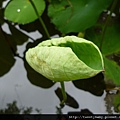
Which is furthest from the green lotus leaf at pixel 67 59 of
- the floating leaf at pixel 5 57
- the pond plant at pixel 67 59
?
the floating leaf at pixel 5 57

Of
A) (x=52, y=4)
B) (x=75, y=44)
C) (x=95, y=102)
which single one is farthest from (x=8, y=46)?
(x=75, y=44)

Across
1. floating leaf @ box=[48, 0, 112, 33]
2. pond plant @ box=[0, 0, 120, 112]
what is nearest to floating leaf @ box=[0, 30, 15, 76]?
→ pond plant @ box=[0, 0, 120, 112]

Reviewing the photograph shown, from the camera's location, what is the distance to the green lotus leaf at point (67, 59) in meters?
0.56

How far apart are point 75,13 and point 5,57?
0.75 feet

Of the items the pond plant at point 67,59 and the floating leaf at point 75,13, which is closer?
the pond plant at point 67,59

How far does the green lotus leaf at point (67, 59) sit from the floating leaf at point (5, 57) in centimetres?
31

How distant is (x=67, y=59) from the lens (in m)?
0.56

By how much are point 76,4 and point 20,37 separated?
0.61 feet

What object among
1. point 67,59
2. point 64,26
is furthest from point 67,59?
point 64,26

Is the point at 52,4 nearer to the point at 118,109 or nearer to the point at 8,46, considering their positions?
the point at 8,46

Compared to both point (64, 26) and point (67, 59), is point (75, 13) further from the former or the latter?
Answer: point (67, 59)

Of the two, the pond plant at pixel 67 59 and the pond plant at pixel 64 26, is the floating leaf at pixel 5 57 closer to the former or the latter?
the pond plant at pixel 64 26

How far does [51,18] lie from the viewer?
0.99m

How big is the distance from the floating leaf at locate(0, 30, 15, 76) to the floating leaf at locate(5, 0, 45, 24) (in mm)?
61
